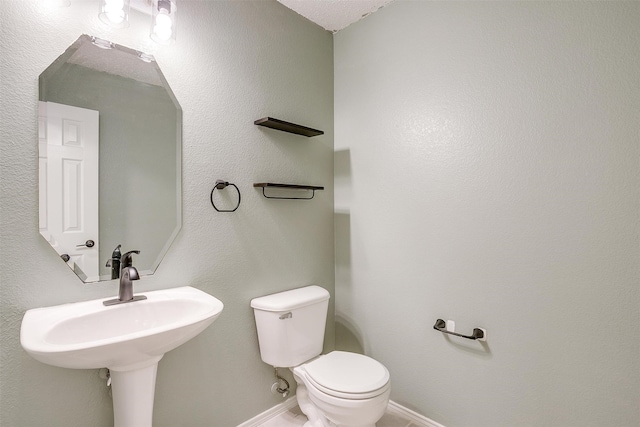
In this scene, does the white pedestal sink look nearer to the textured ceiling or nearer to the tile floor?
the tile floor

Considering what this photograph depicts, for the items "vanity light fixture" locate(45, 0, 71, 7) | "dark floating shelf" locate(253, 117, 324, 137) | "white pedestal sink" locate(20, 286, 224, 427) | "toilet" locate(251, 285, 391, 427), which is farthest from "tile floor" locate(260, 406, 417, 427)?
"vanity light fixture" locate(45, 0, 71, 7)

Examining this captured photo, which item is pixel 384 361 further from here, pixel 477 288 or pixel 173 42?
pixel 173 42

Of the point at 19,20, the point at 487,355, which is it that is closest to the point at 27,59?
the point at 19,20

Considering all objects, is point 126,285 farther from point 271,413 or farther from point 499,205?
point 499,205

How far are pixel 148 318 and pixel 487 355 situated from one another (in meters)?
1.61

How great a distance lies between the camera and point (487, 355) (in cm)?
162

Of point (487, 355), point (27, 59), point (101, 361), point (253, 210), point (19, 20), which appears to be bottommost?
point (487, 355)

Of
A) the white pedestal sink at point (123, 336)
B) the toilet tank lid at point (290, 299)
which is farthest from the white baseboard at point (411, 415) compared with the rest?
the white pedestal sink at point (123, 336)

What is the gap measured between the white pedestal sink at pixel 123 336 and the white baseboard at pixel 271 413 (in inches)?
28.5

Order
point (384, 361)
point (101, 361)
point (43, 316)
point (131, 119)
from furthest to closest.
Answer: point (384, 361)
point (131, 119)
point (43, 316)
point (101, 361)

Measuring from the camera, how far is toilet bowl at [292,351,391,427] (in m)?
1.44

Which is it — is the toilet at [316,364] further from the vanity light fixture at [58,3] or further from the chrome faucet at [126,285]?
the vanity light fixture at [58,3]

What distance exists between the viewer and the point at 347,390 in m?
1.44

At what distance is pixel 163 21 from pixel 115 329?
131 cm
